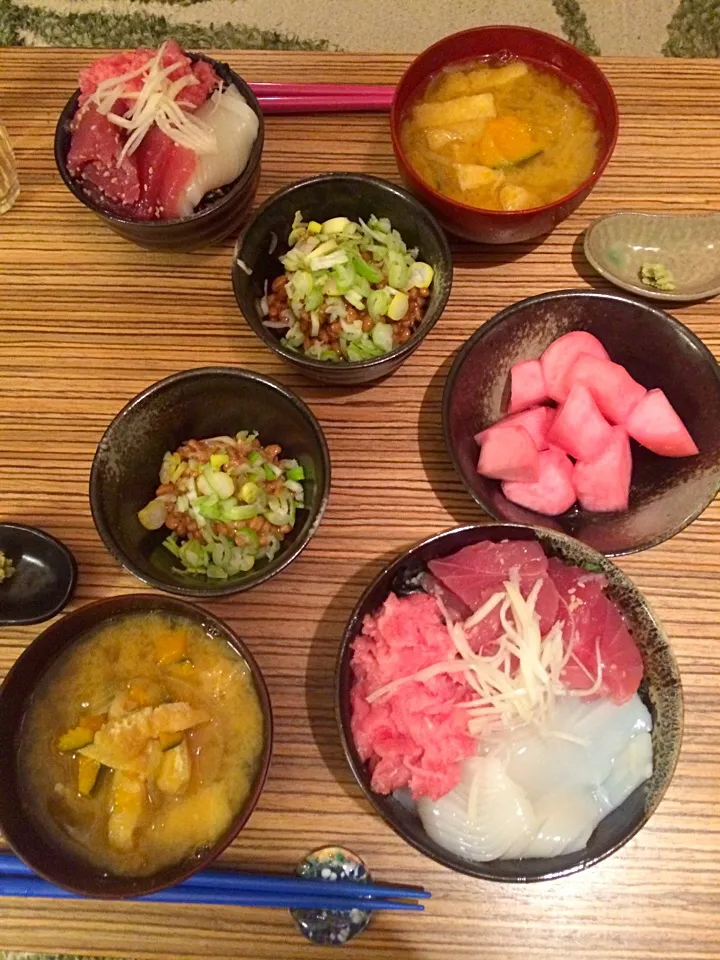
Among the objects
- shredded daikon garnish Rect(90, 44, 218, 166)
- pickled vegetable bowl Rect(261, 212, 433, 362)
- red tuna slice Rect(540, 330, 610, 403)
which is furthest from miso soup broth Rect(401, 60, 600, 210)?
shredded daikon garnish Rect(90, 44, 218, 166)

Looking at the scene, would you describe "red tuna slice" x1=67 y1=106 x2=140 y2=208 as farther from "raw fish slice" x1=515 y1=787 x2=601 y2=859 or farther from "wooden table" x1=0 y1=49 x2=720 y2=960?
"raw fish slice" x1=515 y1=787 x2=601 y2=859

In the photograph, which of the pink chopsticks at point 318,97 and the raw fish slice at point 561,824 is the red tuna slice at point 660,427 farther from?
the pink chopsticks at point 318,97

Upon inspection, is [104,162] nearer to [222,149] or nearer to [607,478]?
[222,149]

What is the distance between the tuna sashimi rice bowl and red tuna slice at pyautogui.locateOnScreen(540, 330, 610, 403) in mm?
849

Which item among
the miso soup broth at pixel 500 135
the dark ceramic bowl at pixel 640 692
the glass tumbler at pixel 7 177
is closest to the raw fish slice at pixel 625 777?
the dark ceramic bowl at pixel 640 692

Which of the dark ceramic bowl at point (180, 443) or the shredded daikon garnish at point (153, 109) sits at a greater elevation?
the shredded daikon garnish at point (153, 109)

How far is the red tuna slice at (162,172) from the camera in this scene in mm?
1692

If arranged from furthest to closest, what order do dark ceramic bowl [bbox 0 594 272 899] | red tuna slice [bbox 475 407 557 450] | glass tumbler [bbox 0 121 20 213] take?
glass tumbler [bbox 0 121 20 213] → red tuna slice [bbox 475 407 557 450] → dark ceramic bowl [bbox 0 594 272 899]

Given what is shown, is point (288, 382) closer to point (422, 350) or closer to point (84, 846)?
point (422, 350)

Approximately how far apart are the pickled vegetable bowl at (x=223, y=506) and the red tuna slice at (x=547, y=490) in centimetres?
46

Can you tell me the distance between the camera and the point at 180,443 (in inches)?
64.9

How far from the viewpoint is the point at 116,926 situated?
1.43 m

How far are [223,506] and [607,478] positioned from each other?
0.81 m

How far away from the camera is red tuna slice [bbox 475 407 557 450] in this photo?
5.40 feet
